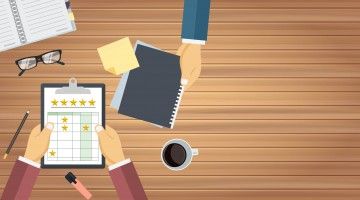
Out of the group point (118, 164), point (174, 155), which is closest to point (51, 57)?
point (118, 164)

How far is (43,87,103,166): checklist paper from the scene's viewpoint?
9.93 ft

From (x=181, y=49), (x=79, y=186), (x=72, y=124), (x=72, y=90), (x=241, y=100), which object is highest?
(x=181, y=49)

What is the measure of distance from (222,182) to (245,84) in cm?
37

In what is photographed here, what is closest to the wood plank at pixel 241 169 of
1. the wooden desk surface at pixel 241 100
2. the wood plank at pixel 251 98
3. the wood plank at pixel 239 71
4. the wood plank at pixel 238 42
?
the wooden desk surface at pixel 241 100

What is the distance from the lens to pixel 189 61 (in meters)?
3.03

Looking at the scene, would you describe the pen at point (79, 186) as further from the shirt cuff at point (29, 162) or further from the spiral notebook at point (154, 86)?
the spiral notebook at point (154, 86)

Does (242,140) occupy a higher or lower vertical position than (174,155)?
higher

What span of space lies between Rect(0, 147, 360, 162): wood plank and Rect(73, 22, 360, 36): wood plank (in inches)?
16.6

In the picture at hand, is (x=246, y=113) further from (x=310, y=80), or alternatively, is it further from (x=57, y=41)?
(x=57, y=41)

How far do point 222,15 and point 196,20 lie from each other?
11cm

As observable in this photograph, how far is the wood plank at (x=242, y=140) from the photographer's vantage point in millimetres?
3043

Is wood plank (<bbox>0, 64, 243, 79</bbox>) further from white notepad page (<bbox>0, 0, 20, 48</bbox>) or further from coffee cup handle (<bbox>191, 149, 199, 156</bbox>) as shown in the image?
coffee cup handle (<bbox>191, 149, 199, 156</bbox>)

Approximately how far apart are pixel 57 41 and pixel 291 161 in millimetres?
957

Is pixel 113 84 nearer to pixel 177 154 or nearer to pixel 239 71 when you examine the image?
pixel 177 154
